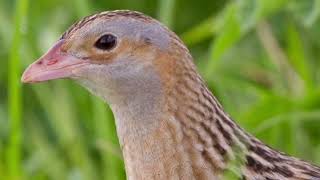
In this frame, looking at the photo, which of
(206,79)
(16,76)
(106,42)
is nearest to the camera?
(106,42)

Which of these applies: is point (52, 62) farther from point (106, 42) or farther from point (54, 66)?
point (106, 42)

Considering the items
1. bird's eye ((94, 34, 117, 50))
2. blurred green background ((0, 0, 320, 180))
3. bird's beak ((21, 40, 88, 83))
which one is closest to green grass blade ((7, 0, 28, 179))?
blurred green background ((0, 0, 320, 180))

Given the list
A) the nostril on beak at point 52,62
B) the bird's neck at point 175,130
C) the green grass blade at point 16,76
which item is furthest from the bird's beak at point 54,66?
the green grass blade at point 16,76

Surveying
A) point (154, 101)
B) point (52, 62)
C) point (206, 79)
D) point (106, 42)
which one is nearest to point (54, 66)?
point (52, 62)

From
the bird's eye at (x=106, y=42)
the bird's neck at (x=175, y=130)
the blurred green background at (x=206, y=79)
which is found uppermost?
the blurred green background at (x=206, y=79)

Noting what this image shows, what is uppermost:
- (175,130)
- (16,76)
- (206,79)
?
(206,79)

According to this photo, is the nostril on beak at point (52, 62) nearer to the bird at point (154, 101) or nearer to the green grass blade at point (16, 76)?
the bird at point (154, 101)
